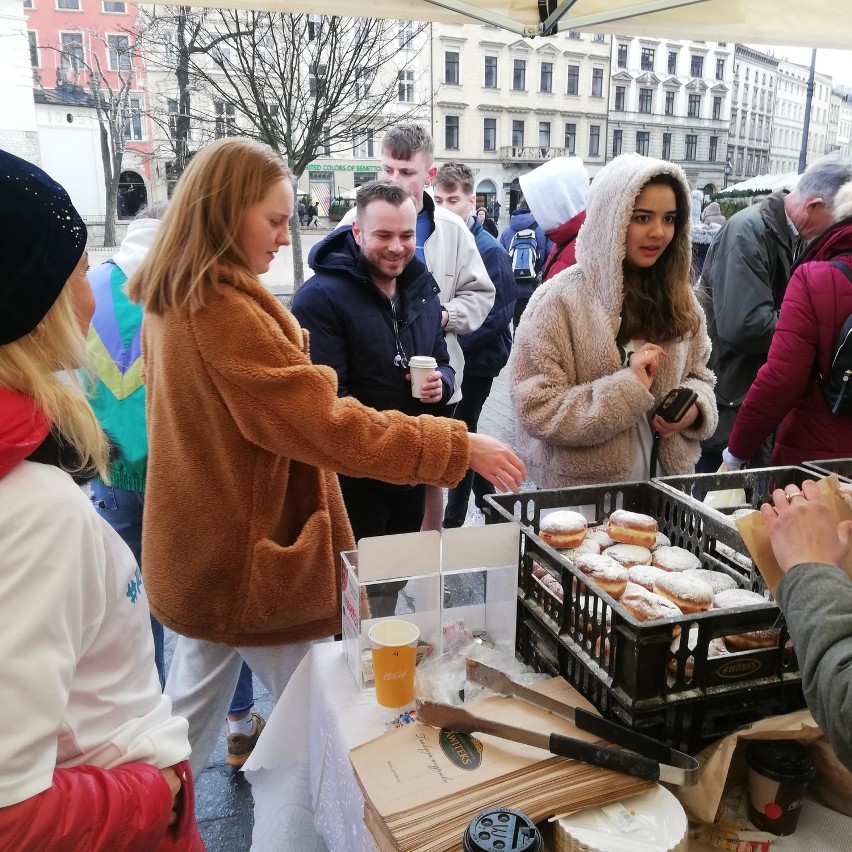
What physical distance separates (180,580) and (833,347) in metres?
2.30

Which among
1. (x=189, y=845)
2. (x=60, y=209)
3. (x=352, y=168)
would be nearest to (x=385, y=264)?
(x=60, y=209)

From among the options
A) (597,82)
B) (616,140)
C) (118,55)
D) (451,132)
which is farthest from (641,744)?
(616,140)

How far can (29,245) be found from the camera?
87cm

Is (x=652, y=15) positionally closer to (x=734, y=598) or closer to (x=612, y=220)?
(x=612, y=220)

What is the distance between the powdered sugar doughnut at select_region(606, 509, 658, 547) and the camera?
1708 mm

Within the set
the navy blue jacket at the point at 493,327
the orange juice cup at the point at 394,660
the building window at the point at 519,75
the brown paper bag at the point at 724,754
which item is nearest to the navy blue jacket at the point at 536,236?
the navy blue jacket at the point at 493,327

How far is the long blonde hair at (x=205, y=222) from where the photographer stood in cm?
169

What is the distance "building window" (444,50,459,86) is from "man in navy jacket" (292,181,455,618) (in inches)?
1789

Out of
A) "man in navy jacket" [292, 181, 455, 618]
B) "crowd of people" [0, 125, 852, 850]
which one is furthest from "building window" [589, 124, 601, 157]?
"man in navy jacket" [292, 181, 455, 618]

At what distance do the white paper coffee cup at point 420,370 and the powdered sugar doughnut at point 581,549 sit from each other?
3.57ft

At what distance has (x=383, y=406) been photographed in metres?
2.76

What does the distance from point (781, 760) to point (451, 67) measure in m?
47.6

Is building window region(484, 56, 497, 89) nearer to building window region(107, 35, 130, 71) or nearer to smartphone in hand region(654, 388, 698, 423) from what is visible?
building window region(107, 35, 130, 71)

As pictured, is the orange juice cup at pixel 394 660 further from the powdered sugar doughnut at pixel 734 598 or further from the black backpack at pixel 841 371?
the black backpack at pixel 841 371
